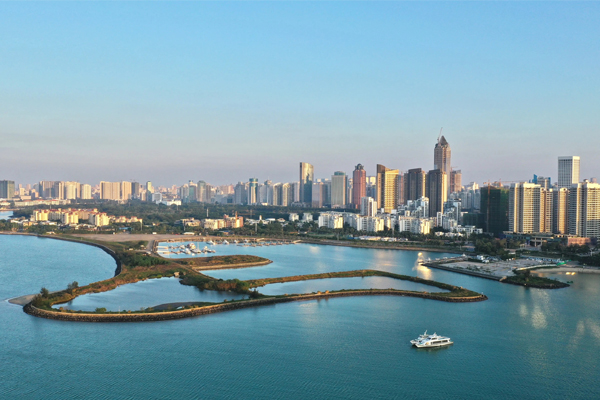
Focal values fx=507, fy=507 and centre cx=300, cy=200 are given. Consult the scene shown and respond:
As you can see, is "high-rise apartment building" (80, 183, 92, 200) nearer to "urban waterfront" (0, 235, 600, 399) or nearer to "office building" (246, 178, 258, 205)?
"office building" (246, 178, 258, 205)

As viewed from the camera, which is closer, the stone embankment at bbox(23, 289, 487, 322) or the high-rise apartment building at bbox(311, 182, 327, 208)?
the stone embankment at bbox(23, 289, 487, 322)

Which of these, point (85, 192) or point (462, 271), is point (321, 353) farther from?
point (85, 192)

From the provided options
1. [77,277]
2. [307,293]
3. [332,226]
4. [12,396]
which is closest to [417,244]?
[332,226]

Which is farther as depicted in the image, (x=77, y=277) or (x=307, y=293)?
(x=77, y=277)

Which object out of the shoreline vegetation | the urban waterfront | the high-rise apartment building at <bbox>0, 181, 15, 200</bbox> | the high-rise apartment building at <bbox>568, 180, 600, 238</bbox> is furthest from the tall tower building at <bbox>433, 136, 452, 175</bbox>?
the high-rise apartment building at <bbox>0, 181, 15, 200</bbox>

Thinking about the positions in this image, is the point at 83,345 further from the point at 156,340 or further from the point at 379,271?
the point at 379,271
